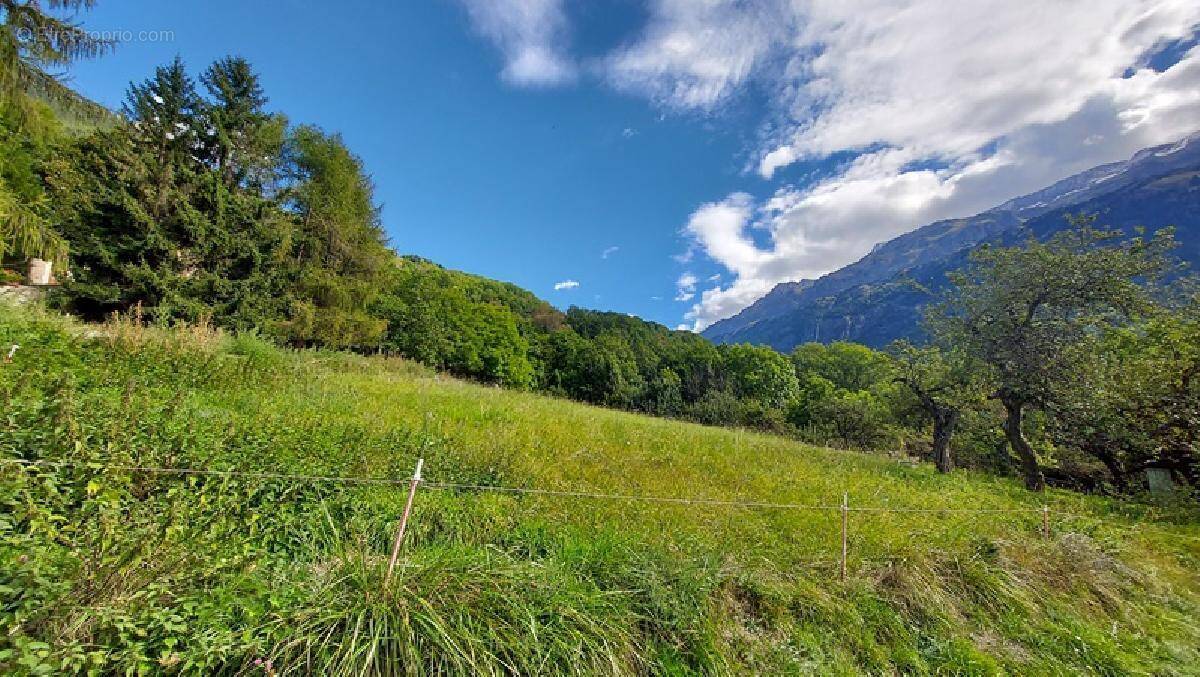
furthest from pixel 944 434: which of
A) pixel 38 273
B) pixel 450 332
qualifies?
pixel 450 332

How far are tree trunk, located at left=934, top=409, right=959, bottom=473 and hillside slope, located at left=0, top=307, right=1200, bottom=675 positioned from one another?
530cm

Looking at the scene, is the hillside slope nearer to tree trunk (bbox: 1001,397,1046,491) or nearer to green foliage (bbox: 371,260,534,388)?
tree trunk (bbox: 1001,397,1046,491)

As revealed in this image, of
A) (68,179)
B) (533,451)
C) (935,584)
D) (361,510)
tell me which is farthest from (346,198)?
(935,584)

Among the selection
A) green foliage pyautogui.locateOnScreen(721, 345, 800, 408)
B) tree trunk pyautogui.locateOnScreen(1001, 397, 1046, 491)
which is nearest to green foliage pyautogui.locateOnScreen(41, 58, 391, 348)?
tree trunk pyautogui.locateOnScreen(1001, 397, 1046, 491)

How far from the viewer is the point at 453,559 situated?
331cm

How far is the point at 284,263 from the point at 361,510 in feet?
59.9

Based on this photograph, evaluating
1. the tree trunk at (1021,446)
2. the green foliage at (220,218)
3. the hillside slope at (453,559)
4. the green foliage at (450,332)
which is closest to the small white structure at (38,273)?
the green foliage at (220,218)

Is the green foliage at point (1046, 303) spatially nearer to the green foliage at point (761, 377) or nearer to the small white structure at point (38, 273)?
the small white structure at point (38, 273)

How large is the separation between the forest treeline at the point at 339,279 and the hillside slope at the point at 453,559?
426 cm

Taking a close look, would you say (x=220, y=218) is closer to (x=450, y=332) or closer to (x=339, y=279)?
(x=339, y=279)

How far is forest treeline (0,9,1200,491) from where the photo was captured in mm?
10203

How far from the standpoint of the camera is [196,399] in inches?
222

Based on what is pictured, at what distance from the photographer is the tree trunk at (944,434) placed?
503 inches

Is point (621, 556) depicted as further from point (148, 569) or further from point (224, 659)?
point (148, 569)
